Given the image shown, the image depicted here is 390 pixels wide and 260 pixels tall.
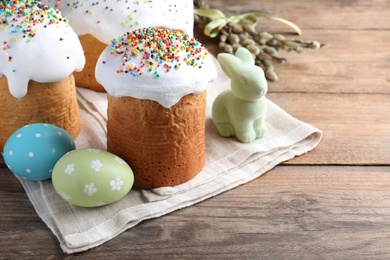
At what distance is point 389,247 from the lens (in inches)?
50.3

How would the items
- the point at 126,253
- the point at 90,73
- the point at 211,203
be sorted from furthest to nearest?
the point at 90,73, the point at 211,203, the point at 126,253

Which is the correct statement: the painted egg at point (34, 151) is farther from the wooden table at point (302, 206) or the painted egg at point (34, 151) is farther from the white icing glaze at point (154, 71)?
the white icing glaze at point (154, 71)

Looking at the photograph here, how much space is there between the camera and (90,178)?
1.30m

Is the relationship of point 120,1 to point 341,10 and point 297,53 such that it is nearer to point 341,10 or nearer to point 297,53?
point 297,53

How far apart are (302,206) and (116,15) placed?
70cm

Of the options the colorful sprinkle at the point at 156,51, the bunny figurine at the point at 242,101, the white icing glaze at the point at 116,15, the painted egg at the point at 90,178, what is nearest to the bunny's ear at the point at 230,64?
the bunny figurine at the point at 242,101

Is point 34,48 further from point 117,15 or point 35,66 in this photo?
→ point 117,15

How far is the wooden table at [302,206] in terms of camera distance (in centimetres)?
127

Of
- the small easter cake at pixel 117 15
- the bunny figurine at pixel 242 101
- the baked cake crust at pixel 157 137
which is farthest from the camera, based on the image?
the small easter cake at pixel 117 15

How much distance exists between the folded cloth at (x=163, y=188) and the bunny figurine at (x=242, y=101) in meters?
0.03

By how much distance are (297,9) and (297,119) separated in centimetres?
82

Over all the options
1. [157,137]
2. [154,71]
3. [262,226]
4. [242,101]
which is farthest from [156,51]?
[262,226]

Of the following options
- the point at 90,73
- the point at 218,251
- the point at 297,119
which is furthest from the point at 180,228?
the point at 90,73

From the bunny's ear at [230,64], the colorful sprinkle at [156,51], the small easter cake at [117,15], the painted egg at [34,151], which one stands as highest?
the colorful sprinkle at [156,51]
